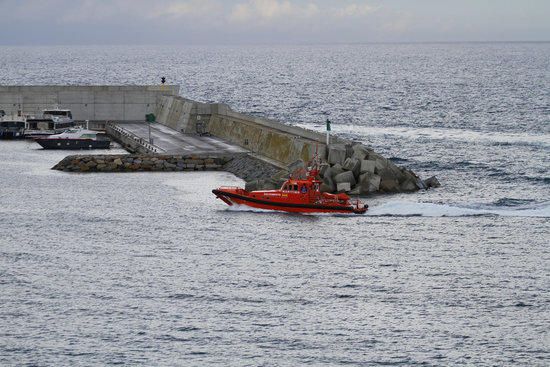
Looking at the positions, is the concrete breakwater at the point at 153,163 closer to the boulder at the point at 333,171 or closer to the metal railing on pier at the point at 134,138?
the metal railing on pier at the point at 134,138

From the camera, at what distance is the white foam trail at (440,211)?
60969 mm

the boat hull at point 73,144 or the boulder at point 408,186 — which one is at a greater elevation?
the boulder at point 408,186

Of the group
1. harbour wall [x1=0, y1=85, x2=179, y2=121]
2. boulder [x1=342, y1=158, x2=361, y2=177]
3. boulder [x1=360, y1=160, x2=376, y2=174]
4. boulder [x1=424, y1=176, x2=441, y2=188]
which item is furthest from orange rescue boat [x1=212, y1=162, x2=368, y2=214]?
harbour wall [x1=0, y1=85, x2=179, y2=121]

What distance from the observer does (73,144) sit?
9206 centimetres

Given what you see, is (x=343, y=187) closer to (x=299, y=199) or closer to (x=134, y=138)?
(x=299, y=199)

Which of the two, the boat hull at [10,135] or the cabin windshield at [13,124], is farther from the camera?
the boat hull at [10,135]

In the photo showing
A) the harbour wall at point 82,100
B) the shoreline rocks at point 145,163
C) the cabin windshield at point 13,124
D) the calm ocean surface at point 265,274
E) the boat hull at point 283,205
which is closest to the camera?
the calm ocean surface at point 265,274

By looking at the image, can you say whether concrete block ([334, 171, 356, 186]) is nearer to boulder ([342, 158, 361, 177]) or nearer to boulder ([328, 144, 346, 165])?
boulder ([342, 158, 361, 177])

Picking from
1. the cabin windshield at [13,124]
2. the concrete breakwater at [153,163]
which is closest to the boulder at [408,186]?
the concrete breakwater at [153,163]

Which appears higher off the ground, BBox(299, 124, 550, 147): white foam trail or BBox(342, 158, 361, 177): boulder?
BBox(342, 158, 361, 177): boulder

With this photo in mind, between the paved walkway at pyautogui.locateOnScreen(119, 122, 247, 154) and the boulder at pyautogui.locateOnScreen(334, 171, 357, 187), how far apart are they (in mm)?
15791

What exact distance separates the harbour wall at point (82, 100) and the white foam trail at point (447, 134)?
1915 cm

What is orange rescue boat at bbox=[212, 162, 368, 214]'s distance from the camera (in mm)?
61031

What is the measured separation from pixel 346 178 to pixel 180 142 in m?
24.8
